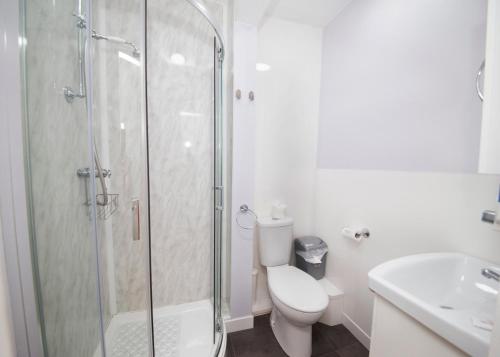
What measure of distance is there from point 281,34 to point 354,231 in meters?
1.75

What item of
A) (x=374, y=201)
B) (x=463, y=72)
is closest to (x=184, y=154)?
(x=374, y=201)

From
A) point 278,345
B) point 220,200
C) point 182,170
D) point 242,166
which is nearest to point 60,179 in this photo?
point 182,170

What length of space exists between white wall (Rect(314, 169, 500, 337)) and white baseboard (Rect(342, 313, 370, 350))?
2 centimetres

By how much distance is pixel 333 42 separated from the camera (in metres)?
1.67

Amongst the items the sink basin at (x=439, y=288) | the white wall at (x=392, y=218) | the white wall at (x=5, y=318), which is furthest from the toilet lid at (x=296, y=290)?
the white wall at (x=5, y=318)

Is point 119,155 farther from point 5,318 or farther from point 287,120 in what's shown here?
point 287,120

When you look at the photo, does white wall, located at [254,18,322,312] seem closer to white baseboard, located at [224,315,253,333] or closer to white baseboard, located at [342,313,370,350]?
white baseboard, located at [224,315,253,333]

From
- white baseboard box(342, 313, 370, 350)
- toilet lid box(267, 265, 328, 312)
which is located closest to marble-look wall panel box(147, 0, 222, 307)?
toilet lid box(267, 265, 328, 312)

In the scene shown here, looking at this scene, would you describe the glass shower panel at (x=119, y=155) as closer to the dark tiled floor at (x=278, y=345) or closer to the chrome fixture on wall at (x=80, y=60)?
the chrome fixture on wall at (x=80, y=60)

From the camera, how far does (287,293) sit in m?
1.26

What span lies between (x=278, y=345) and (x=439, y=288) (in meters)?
1.11

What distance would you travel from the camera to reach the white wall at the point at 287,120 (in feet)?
5.45

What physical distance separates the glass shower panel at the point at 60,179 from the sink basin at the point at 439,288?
1.26 meters

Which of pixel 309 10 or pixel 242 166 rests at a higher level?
pixel 309 10
